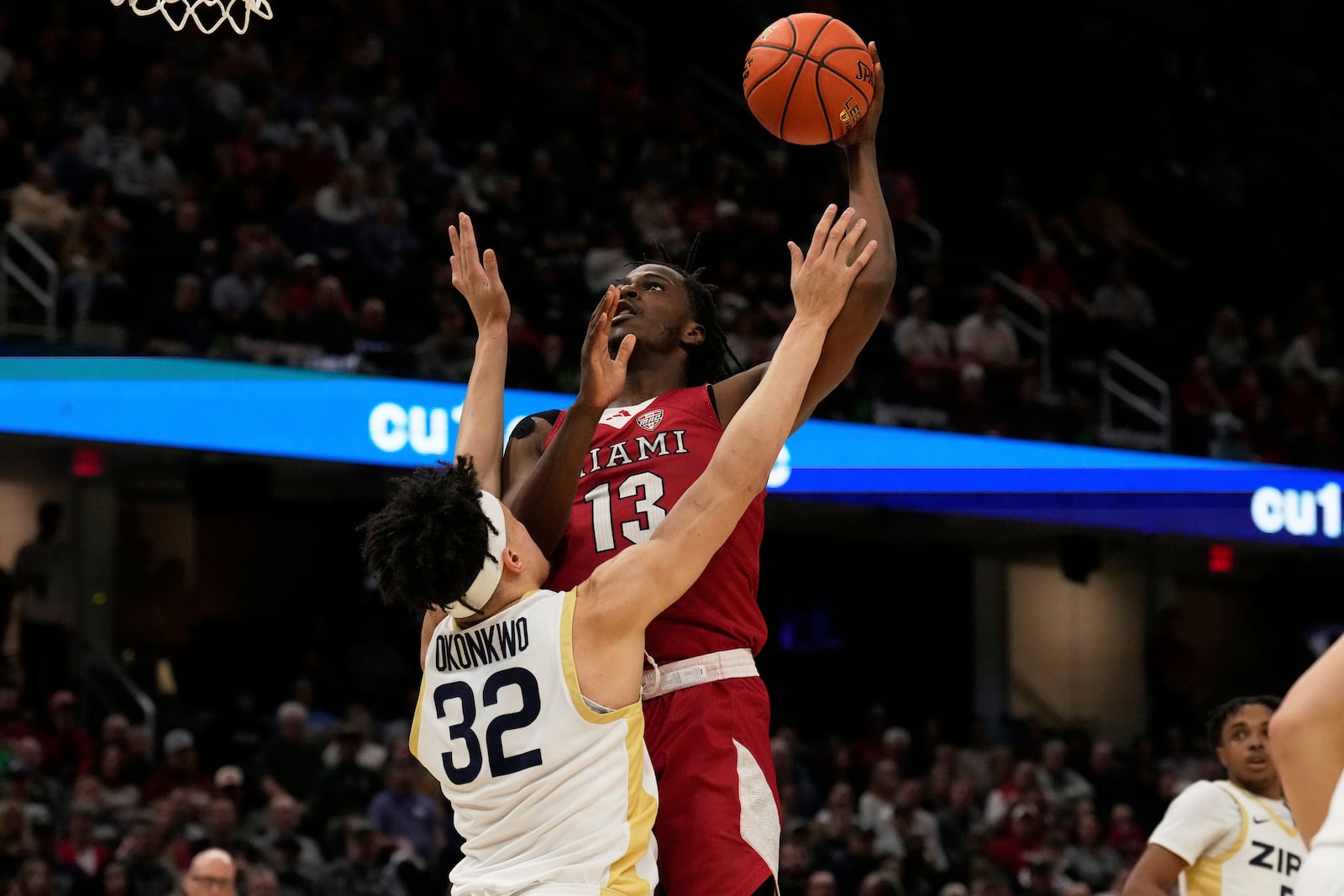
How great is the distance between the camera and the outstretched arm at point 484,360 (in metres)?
4.16

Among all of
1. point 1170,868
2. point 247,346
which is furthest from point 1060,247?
point 1170,868

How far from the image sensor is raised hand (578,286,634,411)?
12.1 feet

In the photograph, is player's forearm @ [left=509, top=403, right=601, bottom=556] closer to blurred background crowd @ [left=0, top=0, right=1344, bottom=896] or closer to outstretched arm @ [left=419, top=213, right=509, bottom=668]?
outstretched arm @ [left=419, top=213, right=509, bottom=668]

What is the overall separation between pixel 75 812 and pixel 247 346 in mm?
A: 2587

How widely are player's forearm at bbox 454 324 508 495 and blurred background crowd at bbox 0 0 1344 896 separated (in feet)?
17.4

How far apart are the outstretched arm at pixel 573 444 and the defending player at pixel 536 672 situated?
0.92 feet

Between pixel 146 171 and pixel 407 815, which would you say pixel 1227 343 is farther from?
pixel 146 171

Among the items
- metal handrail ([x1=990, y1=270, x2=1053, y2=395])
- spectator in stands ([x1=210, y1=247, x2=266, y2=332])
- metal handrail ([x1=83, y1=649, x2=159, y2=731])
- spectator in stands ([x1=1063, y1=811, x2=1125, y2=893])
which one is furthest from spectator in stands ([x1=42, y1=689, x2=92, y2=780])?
metal handrail ([x1=990, y1=270, x2=1053, y2=395])

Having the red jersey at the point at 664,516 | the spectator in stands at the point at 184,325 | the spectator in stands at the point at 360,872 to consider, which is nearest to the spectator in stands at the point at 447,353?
the spectator in stands at the point at 184,325

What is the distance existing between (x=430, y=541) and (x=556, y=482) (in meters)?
0.50

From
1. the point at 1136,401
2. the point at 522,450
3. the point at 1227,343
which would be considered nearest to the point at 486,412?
the point at 522,450

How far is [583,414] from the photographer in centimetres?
376

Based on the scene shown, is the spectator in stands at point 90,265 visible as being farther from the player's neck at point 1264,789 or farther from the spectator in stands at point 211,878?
the player's neck at point 1264,789

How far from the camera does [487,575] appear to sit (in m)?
3.39
